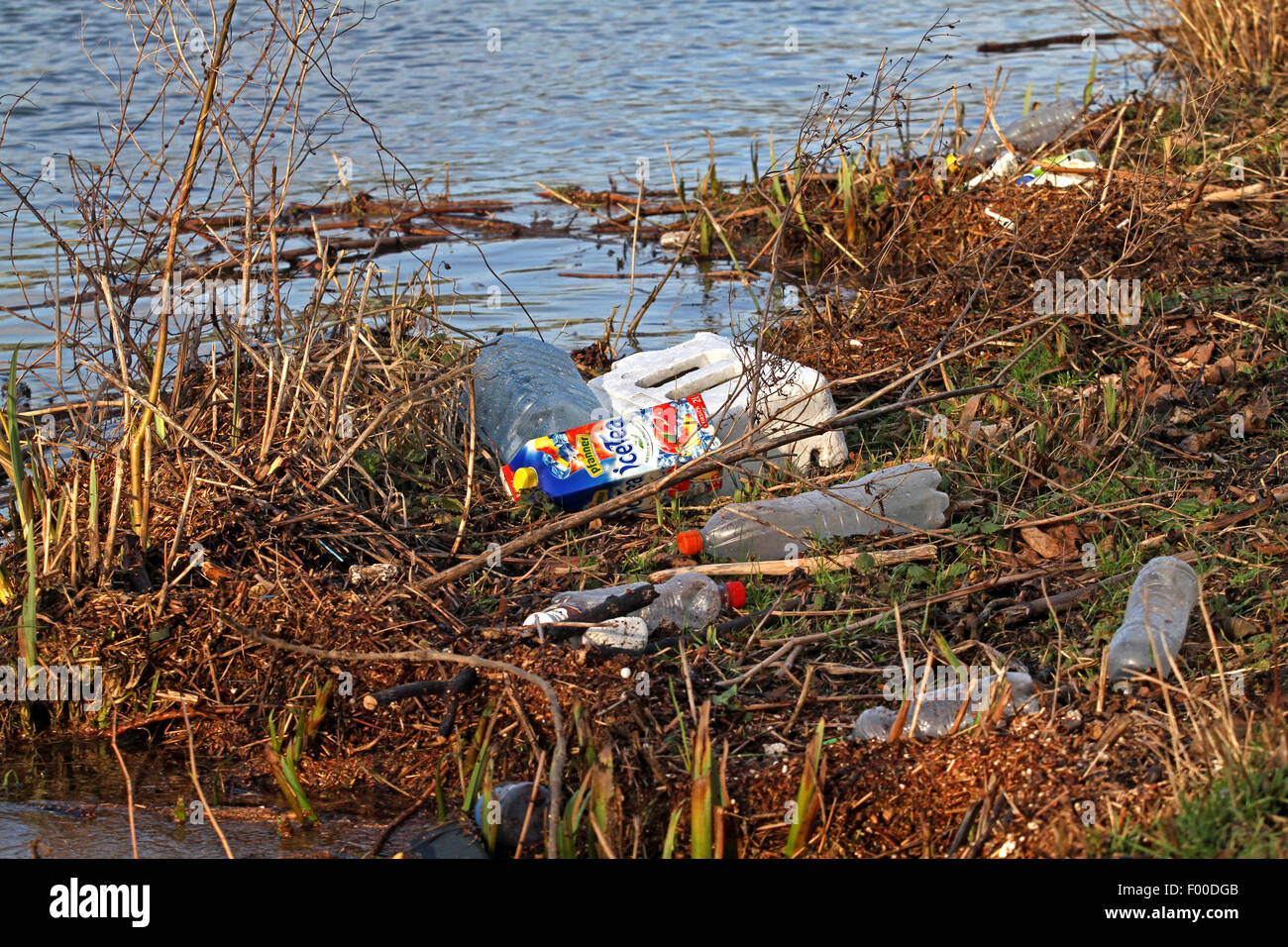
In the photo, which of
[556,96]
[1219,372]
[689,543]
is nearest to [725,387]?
[689,543]

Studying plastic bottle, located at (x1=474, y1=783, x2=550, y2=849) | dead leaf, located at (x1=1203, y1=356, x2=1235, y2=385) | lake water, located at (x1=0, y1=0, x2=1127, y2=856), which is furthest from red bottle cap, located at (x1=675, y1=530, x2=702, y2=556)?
lake water, located at (x1=0, y1=0, x2=1127, y2=856)

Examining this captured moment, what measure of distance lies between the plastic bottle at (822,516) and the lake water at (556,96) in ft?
6.87

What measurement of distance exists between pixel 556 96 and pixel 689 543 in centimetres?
915

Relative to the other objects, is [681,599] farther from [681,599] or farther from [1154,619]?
[1154,619]

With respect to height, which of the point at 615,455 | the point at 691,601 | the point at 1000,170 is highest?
the point at 1000,170

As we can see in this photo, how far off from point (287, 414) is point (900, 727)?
218 cm

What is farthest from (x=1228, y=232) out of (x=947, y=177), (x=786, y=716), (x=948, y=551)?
(x=786, y=716)

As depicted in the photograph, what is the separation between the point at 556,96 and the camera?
467 inches

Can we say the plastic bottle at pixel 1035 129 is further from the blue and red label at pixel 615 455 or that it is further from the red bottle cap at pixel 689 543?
the red bottle cap at pixel 689 543

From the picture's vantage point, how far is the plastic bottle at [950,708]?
2.62 metres

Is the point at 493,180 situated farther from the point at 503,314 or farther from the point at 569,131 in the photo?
the point at 503,314

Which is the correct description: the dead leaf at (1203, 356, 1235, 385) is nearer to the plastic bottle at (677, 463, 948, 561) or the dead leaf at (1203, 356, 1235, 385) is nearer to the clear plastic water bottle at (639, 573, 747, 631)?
the plastic bottle at (677, 463, 948, 561)

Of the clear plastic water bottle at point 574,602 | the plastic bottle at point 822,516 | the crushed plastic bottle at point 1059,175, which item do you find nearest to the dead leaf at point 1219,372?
the plastic bottle at point 822,516

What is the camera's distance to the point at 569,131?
1066cm
